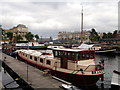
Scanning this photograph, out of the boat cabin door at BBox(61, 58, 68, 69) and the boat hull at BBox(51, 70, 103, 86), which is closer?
the boat hull at BBox(51, 70, 103, 86)

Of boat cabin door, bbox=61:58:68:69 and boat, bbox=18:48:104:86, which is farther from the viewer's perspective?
boat cabin door, bbox=61:58:68:69

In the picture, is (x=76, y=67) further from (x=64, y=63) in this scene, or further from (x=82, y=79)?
(x=64, y=63)

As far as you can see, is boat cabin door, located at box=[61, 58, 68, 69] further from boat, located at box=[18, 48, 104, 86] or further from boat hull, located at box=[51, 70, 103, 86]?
boat hull, located at box=[51, 70, 103, 86]

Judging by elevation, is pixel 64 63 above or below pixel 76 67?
above

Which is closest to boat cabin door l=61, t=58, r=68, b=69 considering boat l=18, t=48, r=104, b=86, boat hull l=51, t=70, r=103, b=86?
boat l=18, t=48, r=104, b=86

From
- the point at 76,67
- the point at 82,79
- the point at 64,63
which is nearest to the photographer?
the point at 82,79

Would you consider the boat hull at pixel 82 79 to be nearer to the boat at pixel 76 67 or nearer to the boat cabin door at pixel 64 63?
the boat at pixel 76 67

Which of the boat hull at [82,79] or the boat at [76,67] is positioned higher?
the boat at [76,67]

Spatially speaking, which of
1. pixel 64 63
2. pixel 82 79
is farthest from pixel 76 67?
pixel 64 63

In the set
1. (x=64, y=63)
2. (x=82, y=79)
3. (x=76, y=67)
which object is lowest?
(x=82, y=79)

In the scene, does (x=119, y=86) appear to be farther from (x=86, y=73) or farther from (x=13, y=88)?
(x=13, y=88)

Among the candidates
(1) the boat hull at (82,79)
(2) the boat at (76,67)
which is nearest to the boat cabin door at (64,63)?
(2) the boat at (76,67)

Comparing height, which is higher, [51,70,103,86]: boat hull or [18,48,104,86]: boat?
[18,48,104,86]: boat

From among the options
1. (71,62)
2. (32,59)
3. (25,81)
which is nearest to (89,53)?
(71,62)
